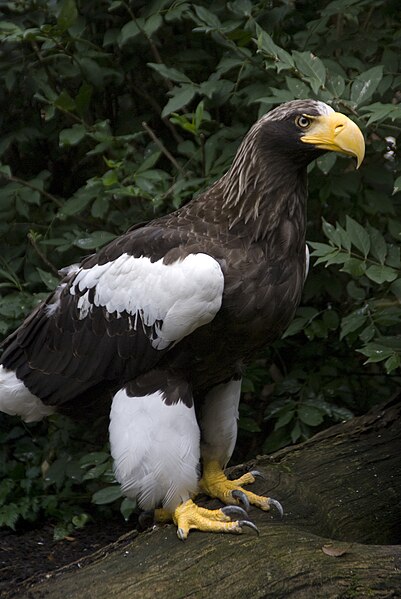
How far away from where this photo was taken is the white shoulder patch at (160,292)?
3258 mm

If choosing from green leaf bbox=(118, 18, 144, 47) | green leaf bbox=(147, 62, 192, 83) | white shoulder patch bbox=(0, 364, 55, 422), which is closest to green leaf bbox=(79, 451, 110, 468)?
white shoulder patch bbox=(0, 364, 55, 422)

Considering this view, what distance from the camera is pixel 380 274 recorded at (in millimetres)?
4020

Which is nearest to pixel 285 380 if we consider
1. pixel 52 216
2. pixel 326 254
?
pixel 326 254

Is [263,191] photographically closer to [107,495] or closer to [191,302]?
[191,302]

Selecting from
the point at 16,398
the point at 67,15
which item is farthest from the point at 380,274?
the point at 67,15

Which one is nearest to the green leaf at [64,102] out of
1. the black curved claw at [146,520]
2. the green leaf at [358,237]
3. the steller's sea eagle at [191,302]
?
the steller's sea eagle at [191,302]

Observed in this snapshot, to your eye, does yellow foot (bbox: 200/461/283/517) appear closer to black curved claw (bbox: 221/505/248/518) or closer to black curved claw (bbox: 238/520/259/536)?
black curved claw (bbox: 221/505/248/518)

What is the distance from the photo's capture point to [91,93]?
4.97 meters

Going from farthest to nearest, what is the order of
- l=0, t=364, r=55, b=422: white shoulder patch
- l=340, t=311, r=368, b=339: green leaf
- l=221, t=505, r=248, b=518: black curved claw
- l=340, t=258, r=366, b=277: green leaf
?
1. l=340, t=311, r=368, b=339: green leaf
2. l=340, t=258, r=366, b=277: green leaf
3. l=0, t=364, r=55, b=422: white shoulder patch
4. l=221, t=505, r=248, b=518: black curved claw

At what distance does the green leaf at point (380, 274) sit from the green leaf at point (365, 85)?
0.66 metres

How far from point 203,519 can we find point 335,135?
4.46 ft

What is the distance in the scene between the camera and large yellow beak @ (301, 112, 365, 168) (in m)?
3.34

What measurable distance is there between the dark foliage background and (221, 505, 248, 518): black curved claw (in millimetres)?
881

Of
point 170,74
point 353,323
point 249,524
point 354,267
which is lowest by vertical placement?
point 353,323
